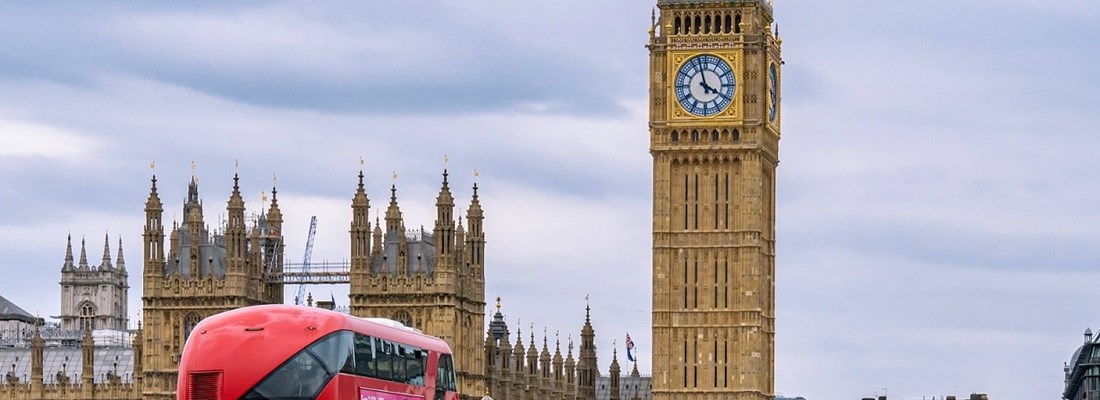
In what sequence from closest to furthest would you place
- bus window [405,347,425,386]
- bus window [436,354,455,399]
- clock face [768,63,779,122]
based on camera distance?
bus window [405,347,425,386]
bus window [436,354,455,399]
clock face [768,63,779,122]

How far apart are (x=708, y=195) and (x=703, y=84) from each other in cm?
565

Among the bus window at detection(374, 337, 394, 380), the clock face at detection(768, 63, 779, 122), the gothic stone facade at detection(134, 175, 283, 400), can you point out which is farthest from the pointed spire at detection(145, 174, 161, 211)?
the bus window at detection(374, 337, 394, 380)

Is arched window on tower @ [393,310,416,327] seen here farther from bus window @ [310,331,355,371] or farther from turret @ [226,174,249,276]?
bus window @ [310,331,355,371]

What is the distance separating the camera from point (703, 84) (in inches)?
5453

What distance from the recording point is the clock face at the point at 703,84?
138m

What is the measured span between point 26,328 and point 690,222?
59.5m

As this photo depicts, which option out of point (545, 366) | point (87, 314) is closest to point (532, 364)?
point (545, 366)

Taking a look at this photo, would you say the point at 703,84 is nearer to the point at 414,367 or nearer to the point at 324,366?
the point at 414,367

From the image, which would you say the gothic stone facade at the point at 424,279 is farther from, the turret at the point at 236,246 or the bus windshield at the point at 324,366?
the bus windshield at the point at 324,366

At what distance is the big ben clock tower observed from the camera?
138m

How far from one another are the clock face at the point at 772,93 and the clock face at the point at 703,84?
3096mm

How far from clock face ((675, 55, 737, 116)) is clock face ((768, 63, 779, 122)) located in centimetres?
310

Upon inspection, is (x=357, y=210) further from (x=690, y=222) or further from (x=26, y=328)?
(x=26, y=328)

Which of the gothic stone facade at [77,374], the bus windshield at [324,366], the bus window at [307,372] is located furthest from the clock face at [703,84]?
the bus window at [307,372]
